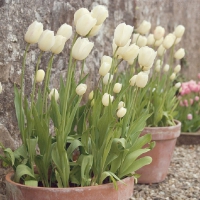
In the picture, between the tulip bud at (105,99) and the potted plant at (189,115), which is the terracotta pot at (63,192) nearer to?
the tulip bud at (105,99)

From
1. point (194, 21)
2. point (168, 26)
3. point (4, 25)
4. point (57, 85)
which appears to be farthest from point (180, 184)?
point (194, 21)

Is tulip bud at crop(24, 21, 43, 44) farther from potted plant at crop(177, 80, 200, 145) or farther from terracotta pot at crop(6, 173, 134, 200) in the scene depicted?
potted plant at crop(177, 80, 200, 145)

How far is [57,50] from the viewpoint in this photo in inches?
75.0

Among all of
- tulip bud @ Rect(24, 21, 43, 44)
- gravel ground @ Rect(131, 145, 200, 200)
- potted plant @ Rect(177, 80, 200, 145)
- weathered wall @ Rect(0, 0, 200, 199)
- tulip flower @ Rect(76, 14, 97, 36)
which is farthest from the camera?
potted plant @ Rect(177, 80, 200, 145)

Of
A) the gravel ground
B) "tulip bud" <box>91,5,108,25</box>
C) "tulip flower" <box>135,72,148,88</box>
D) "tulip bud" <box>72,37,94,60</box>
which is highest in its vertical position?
"tulip bud" <box>91,5,108,25</box>

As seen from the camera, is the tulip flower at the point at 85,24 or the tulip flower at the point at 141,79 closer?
the tulip flower at the point at 85,24

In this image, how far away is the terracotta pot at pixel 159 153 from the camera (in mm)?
3154

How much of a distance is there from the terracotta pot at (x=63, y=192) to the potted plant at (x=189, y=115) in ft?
8.39

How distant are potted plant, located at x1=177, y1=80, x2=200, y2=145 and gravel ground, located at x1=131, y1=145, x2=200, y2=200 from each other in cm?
45

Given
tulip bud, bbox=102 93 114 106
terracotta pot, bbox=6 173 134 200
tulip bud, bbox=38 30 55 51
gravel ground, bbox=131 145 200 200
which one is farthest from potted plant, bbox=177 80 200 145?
tulip bud, bbox=38 30 55 51

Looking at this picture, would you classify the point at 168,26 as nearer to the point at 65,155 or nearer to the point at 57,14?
the point at 57,14

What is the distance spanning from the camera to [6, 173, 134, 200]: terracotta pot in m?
1.88

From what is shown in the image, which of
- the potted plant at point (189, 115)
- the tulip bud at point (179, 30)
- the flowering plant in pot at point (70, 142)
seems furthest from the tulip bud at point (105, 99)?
the potted plant at point (189, 115)

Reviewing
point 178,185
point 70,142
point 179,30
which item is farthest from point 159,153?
point 70,142
